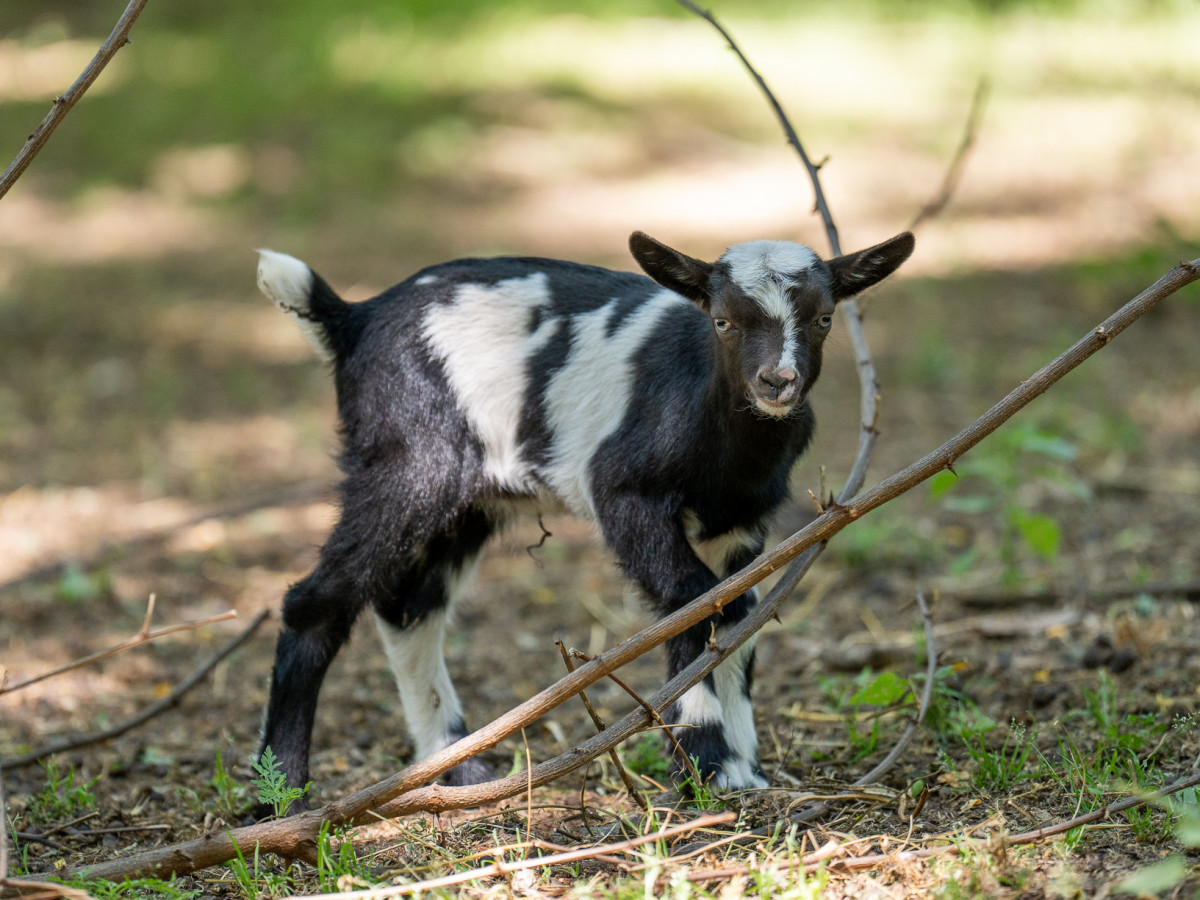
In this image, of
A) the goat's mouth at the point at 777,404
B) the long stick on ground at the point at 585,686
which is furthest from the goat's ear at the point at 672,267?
the long stick on ground at the point at 585,686

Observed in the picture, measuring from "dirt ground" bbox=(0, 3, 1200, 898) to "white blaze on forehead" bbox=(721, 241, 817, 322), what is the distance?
1.20 m

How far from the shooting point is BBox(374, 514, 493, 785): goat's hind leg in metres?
4.19

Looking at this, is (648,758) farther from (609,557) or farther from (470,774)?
(609,557)

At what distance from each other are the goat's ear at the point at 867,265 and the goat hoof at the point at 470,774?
1992 mm

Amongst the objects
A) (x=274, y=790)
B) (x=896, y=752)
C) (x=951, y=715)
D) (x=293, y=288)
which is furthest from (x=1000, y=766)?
(x=293, y=288)

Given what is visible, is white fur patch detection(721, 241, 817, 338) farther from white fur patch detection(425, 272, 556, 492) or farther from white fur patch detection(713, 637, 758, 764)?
white fur patch detection(713, 637, 758, 764)

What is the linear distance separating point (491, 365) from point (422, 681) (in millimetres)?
1188

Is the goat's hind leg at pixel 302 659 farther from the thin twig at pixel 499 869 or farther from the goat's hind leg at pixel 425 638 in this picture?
the thin twig at pixel 499 869

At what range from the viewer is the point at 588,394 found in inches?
149

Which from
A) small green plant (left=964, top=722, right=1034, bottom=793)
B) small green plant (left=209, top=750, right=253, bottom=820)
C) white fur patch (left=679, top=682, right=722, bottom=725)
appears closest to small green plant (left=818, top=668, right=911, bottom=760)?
small green plant (left=964, top=722, right=1034, bottom=793)

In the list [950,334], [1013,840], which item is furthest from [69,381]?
[1013,840]

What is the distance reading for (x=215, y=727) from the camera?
4621mm

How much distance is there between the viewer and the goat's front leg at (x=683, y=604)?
3.50 meters

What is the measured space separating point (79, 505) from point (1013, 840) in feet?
18.4
